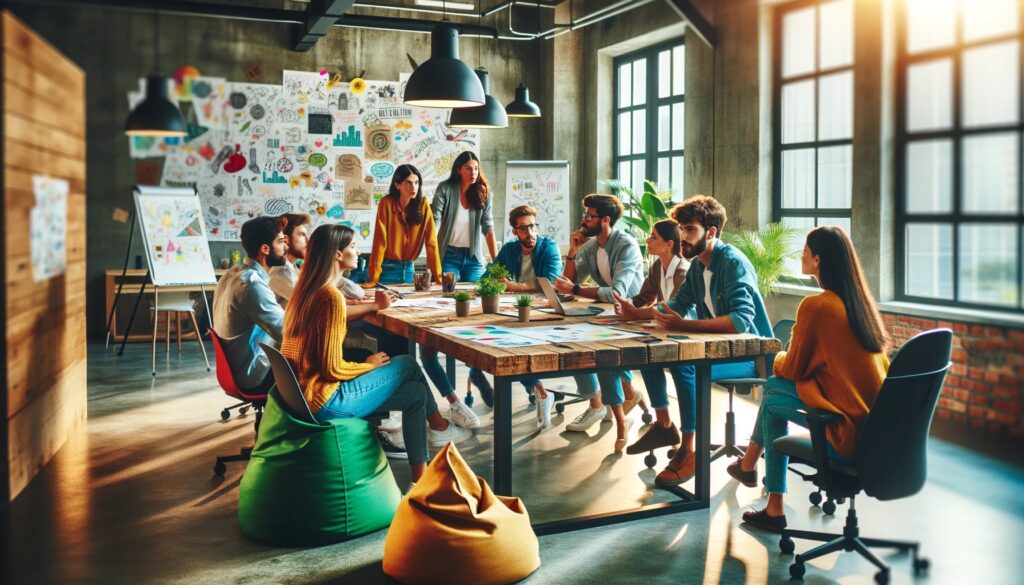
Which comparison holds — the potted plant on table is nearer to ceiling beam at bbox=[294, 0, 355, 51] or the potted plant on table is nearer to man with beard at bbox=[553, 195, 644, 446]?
man with beard at bbox=[553, 195, 644, 446]

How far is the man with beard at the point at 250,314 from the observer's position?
448cm

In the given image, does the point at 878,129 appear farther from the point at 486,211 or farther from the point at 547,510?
the point at 547,510

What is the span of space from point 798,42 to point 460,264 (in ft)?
9.90

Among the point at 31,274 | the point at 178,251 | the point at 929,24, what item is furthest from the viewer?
the point at 178,251

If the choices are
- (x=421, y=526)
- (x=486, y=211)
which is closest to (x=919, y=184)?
(x=486, y=211)

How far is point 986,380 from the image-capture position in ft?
17.4

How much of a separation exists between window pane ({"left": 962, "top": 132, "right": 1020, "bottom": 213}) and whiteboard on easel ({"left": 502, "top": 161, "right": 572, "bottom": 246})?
190 inches

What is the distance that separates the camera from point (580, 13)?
963 cm

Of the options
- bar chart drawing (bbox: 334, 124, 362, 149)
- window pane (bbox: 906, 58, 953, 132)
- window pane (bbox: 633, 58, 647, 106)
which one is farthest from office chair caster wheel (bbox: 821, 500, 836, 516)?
bar chart drawing (bbox: 334, 124, 362, 149)

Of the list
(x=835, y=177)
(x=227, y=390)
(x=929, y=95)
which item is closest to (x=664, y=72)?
(x=835, y=177)

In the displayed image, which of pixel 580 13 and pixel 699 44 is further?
pixel 580 13

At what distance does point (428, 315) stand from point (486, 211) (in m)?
2.10

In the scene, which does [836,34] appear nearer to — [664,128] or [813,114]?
[813,114]

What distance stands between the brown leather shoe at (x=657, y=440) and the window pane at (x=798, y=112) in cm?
316
